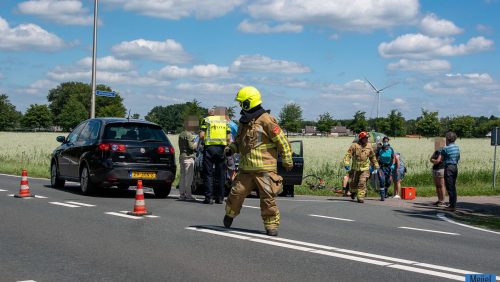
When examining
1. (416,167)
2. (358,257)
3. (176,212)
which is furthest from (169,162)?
(416,167)

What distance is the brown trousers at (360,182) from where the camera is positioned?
51.4 ft

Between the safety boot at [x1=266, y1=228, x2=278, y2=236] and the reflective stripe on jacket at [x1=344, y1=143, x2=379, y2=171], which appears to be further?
the reflective stripe on jacket at [x1=344, y1=143, x2=379, y2=171]

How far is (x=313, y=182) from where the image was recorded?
66.9 ft

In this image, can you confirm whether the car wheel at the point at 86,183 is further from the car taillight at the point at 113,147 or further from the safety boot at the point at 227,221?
the safety boot at the point at 227,221

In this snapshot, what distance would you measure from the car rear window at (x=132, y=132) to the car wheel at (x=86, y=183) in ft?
3.16

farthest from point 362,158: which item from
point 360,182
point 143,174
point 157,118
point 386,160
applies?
point 157,118

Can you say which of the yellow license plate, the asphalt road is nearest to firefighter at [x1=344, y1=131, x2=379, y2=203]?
the asphalt road

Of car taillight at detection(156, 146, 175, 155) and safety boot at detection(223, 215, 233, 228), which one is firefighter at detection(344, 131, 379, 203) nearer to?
car taillight at detection(156, 146, 175, 155)

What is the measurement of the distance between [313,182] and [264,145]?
39.2 feet

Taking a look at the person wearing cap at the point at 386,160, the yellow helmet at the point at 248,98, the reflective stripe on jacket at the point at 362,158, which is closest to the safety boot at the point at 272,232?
the yellow helmet at the point at 248,98

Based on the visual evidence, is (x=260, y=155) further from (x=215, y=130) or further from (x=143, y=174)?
(x=143, y=174)

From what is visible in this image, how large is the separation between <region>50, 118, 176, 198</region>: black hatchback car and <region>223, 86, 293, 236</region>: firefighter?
5417mm

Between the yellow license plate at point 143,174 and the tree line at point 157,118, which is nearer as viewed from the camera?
the yellow license plate at point 143,174

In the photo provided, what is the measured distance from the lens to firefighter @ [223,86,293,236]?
855 centimetres
